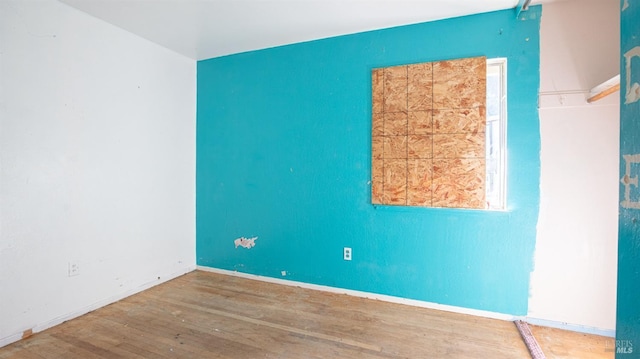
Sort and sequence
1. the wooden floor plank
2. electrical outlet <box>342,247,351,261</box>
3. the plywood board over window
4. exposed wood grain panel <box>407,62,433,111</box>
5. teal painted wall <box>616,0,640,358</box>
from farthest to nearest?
electrical outlet <box>342,247,351,261</box>, exposed wood grain panel <box>407,62,433,111</box>, the plywood board over window, the wooden floor plank, teal painted wall <box>616,0,640,358</box>

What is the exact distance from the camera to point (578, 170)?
7.58 ft

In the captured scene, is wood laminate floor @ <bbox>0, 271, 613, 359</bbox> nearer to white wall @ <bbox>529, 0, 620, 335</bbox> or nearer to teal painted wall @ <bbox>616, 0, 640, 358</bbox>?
white wall @ <bbox>529, 0, 620, 335</bbox>

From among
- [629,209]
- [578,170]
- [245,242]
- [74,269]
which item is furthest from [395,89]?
[74,269]

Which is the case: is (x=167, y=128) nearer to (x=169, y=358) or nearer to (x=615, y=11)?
(x=169, y=358)

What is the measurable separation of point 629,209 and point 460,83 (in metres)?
1.94

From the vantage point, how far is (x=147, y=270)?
317cm

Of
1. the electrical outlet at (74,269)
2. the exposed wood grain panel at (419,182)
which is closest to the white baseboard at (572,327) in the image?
the exposed wood grain panel at (419,182)

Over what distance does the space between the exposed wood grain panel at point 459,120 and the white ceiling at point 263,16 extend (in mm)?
799

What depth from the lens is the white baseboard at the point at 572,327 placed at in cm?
227

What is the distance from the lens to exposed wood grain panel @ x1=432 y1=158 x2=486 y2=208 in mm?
2514

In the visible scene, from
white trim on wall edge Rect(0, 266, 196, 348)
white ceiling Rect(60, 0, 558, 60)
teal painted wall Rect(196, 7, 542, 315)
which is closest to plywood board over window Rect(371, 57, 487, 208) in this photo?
teal painted wall Rect(196, 7, 542, 315)

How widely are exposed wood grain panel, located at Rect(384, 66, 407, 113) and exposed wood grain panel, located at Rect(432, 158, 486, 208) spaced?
59 cm

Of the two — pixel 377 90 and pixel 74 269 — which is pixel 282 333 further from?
pixel 377 90

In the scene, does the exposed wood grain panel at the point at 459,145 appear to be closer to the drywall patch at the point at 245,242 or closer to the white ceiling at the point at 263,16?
the white ceiling at the point at 263,16
